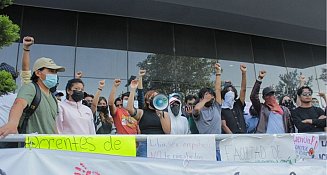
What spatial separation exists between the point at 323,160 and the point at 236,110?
1.50 m

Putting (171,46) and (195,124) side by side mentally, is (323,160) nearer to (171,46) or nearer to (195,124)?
(195,124)

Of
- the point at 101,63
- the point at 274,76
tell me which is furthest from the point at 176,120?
the point at 274,76

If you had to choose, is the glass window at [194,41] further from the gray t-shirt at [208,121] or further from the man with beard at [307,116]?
the gray t-shirt at [208,121]

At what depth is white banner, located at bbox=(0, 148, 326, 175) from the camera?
2076 mm

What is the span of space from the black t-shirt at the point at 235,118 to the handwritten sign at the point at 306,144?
1.21m

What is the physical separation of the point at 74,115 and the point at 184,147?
1056 millimetres

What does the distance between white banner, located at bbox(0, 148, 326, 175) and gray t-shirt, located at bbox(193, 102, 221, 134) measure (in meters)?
1.11

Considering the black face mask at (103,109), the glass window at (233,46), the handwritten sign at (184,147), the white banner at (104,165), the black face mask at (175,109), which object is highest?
the glass window at (233,46)

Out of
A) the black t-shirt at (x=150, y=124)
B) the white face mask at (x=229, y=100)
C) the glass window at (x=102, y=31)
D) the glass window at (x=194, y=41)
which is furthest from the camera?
the glass window at (x=194, y=41)

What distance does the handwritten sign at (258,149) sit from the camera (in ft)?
8.67

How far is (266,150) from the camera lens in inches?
109

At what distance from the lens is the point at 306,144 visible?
2.91 meters

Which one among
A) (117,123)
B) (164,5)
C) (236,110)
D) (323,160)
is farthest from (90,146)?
(164,5)

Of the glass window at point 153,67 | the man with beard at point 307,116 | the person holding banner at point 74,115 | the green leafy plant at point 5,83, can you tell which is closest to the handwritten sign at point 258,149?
the person holding banner at point 74,115
